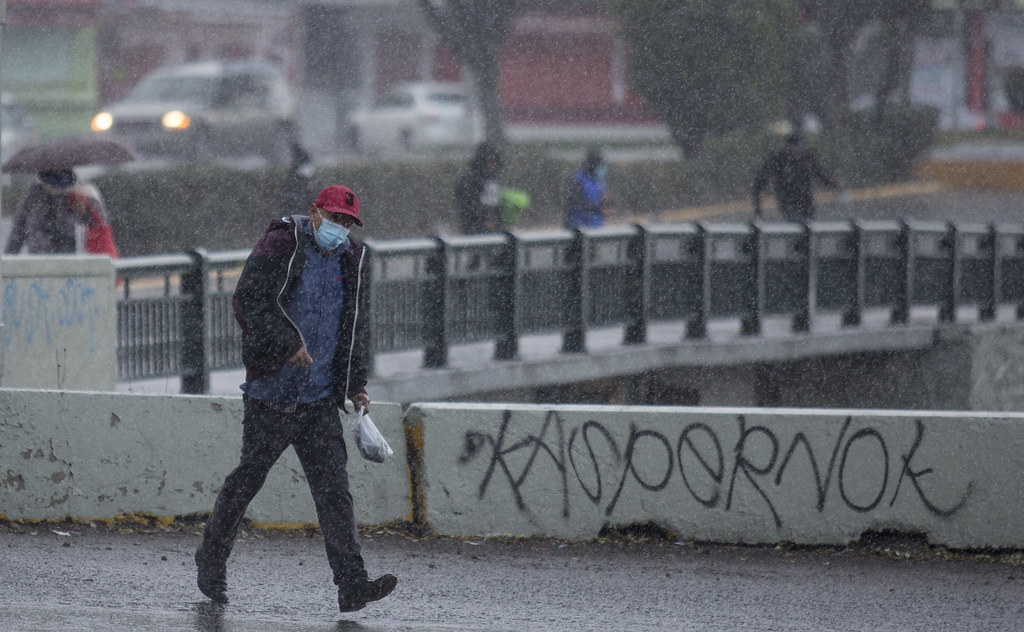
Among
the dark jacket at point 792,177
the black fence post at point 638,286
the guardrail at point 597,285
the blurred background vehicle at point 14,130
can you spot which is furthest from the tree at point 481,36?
the black fence post at point 638,286

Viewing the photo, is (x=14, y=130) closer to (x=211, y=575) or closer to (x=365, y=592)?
(x=211, y=575)

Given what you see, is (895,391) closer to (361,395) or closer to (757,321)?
(757,321)

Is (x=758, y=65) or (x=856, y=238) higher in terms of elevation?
(x=758, y=65)

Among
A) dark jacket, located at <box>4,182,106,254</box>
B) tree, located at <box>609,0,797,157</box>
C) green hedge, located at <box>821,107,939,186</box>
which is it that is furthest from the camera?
green hedge, located at <box>821,107,939,186</box>

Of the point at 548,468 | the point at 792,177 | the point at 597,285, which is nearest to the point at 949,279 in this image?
the point at 792,177

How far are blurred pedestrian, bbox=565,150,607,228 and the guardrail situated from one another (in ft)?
6.51

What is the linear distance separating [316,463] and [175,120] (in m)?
22.0

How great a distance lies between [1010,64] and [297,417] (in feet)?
128

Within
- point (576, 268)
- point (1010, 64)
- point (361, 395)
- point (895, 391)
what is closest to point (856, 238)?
point (895, 391)

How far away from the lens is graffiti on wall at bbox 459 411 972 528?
24.2 feet

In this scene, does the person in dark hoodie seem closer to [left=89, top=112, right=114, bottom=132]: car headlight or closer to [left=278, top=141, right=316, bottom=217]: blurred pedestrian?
[left=278, top=141, right=316, bottom=217]: blurred pedestrian

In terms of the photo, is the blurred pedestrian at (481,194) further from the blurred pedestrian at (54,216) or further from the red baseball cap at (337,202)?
the red baseball cap at (337,202)

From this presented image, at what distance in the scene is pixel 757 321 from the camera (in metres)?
14.3

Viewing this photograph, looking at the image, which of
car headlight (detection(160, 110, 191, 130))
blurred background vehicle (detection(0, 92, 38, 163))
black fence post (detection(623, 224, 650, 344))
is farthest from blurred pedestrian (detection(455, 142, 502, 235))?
blurred background vehicle (detection(0, 92, 38, 163))
